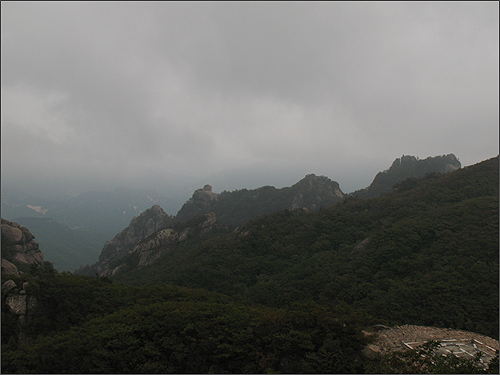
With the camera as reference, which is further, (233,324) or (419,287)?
(419,287)

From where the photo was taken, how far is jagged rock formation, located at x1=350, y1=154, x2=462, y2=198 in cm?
7664

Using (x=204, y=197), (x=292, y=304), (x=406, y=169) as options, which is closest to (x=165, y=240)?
(x=292, y=304)

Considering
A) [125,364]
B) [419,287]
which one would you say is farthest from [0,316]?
[419,287]

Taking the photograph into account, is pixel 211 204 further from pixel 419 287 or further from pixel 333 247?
pixel 419 287

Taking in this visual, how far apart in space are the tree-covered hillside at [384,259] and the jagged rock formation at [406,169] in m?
41.2

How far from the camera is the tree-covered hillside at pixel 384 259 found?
15.9m

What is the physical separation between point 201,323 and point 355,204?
34930 mm

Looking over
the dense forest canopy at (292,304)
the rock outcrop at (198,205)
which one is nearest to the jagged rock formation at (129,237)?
the rock outcrop at (198,205)

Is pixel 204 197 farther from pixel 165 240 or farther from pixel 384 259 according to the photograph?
pixel 384 259

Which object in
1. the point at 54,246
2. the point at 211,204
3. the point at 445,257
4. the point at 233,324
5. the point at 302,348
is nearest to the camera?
the point at 302,348

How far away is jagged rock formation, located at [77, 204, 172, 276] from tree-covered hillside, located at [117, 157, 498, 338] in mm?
46328

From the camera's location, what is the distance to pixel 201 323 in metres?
12.1

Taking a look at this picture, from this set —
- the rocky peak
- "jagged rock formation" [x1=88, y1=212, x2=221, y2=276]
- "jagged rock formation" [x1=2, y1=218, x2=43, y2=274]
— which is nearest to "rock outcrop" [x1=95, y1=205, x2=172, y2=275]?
the rocky peak

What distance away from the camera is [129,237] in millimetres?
88188
